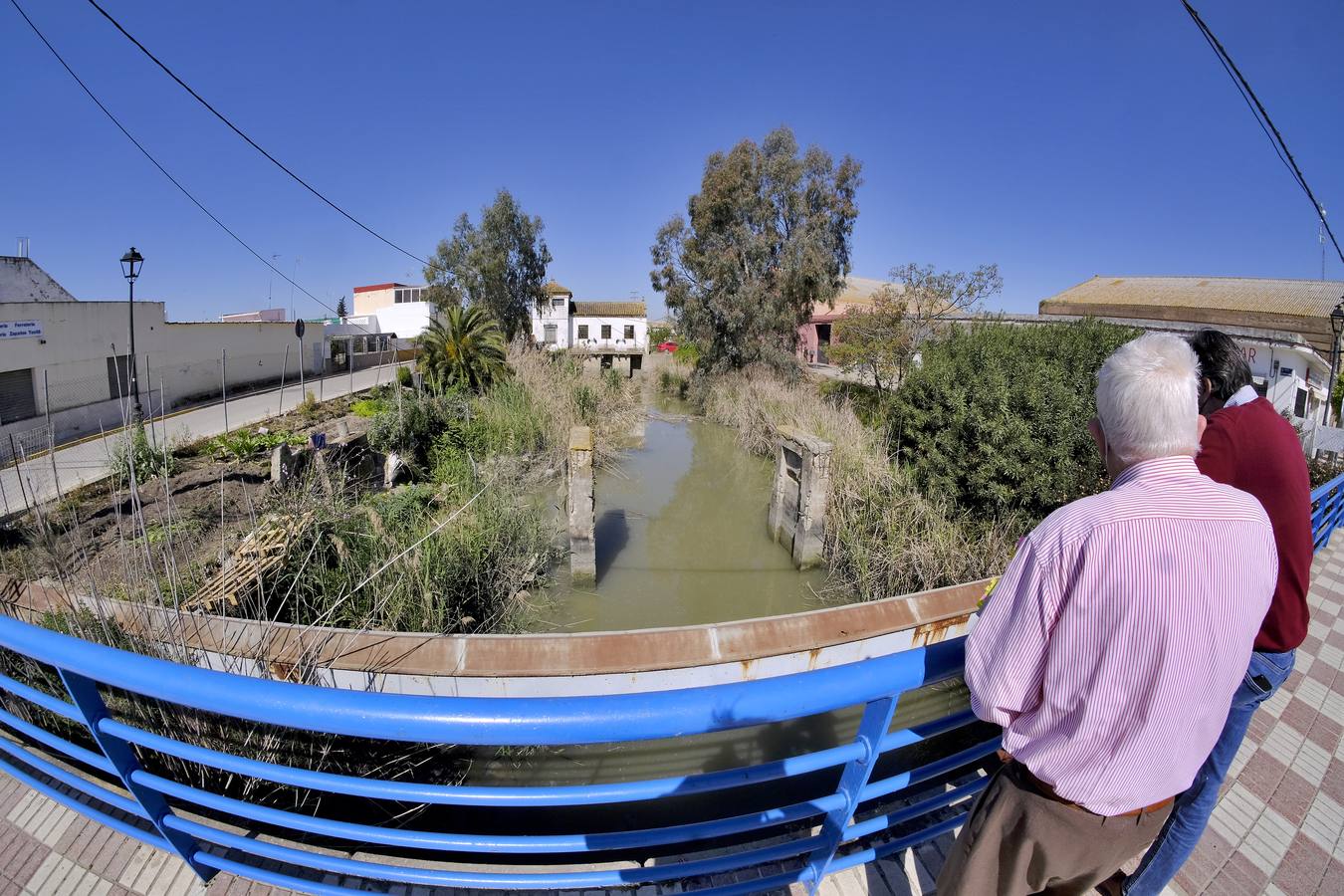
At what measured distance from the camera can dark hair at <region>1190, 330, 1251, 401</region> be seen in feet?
6.48

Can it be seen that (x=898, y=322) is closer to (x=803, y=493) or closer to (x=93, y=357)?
(x=803, y=493)

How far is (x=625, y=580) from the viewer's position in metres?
7.32

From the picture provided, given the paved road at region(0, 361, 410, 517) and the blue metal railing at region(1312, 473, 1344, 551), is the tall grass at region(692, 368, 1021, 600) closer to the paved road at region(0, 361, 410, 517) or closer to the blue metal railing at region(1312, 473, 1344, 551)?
the blue metal railing at region(1312, 473, 1344, 551)

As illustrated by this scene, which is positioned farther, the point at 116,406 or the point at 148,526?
the point at 116,406

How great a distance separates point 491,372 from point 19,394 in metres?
9.61

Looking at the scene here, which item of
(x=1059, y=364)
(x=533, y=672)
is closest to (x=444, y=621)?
(x=533, y=672)

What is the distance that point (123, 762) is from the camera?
1368 millimetres

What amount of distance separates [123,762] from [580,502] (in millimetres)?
5407

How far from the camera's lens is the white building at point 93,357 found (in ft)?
40.1

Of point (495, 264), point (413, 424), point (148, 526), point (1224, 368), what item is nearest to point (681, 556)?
point (413, 424)

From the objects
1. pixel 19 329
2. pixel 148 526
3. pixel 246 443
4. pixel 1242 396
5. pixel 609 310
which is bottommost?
pixel 148 526

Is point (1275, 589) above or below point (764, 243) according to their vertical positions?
below

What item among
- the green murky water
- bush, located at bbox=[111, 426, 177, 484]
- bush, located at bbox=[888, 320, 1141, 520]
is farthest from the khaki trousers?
bush, located at bbox=[111, 426, 177, 484]

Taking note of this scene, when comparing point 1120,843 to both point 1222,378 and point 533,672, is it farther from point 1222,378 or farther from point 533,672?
point 533,672
